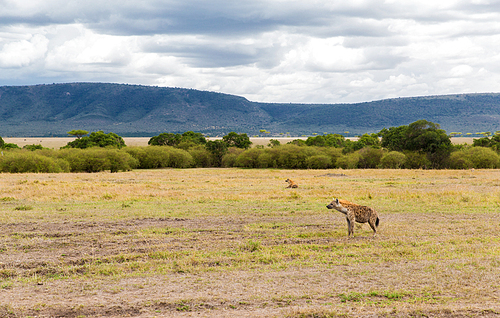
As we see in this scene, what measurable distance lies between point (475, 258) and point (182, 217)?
11.0 metres

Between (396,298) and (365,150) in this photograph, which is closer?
(396,298)

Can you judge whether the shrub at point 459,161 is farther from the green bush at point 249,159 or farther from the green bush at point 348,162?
the green bush at point 249,159

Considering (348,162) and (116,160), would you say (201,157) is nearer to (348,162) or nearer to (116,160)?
(116,160)

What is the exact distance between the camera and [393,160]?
65125 mm

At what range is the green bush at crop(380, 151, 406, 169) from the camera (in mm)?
64875

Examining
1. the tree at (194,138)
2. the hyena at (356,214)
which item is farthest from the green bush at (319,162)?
the hyena at (356,214)

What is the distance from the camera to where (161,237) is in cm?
1366

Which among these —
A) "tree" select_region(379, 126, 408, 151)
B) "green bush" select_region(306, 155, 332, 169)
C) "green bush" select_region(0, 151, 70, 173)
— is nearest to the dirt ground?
"green bush" select_region(0, 151, 70, 173)

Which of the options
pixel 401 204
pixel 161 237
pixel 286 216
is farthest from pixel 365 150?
pixel 161 237

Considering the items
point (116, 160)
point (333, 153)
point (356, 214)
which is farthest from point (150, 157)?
point (356, 214)

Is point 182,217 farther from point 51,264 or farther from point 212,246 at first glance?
point 51,264

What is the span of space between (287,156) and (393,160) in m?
17.5

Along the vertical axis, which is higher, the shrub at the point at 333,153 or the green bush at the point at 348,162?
the shrub at the point at 333,153

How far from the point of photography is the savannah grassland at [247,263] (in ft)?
25.5
